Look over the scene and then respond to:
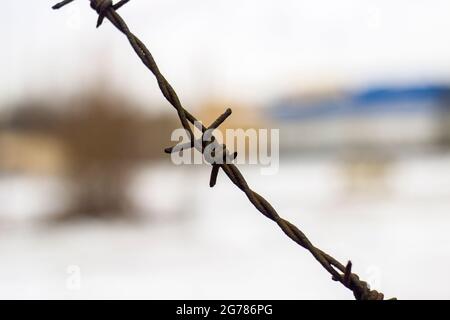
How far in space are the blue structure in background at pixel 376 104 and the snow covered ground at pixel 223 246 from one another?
8351 mm

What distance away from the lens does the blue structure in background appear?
2105 centimetres

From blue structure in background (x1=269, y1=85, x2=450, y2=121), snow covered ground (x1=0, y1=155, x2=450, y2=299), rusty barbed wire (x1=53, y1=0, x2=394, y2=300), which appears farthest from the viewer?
blue structure in background (x1=269, y1=85, x2=450, y2=121)

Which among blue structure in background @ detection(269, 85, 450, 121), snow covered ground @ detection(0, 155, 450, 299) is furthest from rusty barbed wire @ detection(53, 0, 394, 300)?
blue structure in background @ detection(269, 85, 450, 121)

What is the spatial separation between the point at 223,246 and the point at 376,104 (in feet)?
50.7

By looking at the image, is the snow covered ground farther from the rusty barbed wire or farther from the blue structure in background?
the blue structure in background

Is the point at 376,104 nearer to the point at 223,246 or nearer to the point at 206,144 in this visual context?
the point at 223,246

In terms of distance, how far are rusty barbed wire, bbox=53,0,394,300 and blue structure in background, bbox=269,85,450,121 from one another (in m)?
19.2

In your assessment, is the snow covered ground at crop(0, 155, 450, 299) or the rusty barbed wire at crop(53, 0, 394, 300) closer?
the rusty barbed wire at crop(53, 0, 394, 300)

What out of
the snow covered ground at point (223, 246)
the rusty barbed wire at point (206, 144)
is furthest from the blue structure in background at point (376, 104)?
the rusty barbed wire at point (206, 144)

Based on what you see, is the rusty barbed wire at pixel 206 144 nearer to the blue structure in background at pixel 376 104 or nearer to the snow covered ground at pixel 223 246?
the snow covered ground at pixel 223 246

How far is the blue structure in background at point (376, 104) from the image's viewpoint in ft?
69.1

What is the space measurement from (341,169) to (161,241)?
895cm

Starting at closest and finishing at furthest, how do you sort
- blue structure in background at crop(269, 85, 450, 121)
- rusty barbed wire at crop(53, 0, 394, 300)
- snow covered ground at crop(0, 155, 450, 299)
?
rusty barbed wire at crop(53, 0, 394, 300), snow covered ground at crop(0, 155, 450, 299), blue structure in background at crop(269, 85, 450, 121)
